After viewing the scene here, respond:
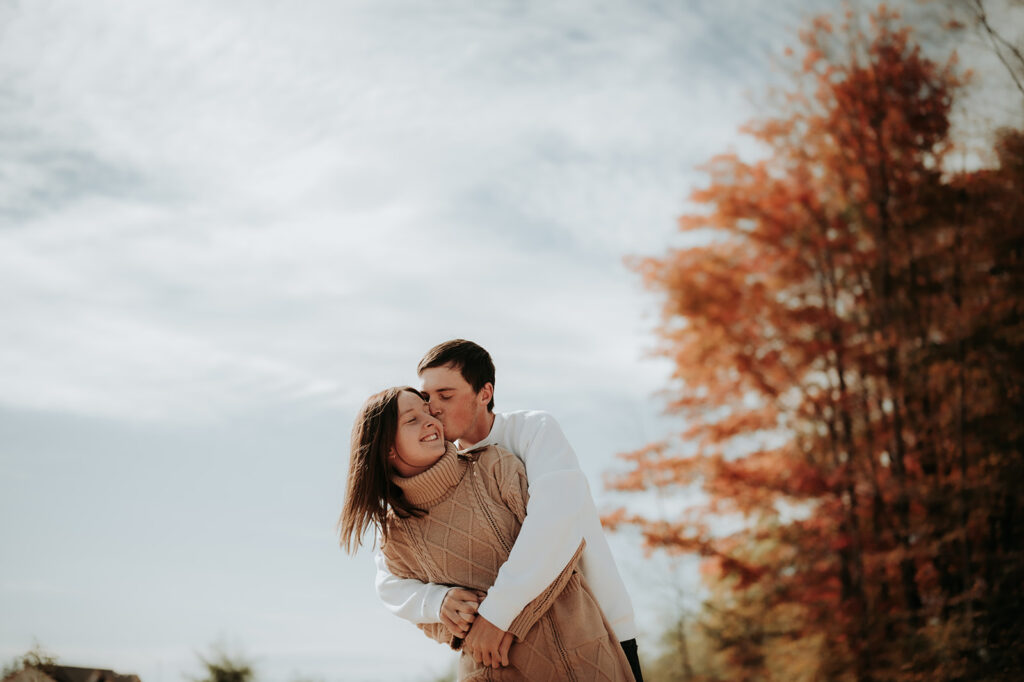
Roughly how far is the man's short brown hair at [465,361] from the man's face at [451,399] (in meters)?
0.02

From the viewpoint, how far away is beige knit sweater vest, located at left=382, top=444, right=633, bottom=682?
6.54 feet

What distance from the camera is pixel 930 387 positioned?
9164mm

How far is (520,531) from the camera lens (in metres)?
2.03

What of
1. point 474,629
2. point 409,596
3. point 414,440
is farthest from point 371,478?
point 474,629

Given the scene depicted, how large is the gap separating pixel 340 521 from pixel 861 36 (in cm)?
1161

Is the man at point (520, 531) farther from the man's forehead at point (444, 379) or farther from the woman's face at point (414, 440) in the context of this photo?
the woman's face at point (414, 440)

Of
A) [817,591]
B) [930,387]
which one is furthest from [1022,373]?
[817,591]

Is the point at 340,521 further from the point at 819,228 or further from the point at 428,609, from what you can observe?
the point at 819,228

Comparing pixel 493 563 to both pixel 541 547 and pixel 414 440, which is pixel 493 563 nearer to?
pixel 541 547

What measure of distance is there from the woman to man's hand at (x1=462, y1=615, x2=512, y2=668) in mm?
34

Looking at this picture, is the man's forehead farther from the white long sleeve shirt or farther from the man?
the white long sleeve shirt

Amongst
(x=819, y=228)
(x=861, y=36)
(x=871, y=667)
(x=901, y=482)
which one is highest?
(x=861, y=36)

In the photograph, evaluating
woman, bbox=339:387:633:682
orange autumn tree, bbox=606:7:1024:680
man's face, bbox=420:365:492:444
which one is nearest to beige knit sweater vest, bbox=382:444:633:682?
woman, bbox=339:387:633:682

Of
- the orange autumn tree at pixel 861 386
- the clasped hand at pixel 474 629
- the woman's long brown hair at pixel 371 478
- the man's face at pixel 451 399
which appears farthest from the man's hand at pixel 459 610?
the orange autumn tree at pixel 861 386
